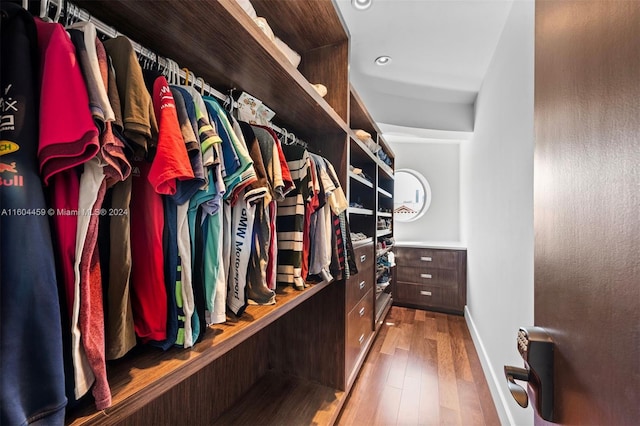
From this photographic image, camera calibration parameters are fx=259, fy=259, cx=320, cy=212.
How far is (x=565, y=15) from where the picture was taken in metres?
0.46

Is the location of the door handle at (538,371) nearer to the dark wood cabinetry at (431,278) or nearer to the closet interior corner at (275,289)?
the closet interior corner at (275,289)

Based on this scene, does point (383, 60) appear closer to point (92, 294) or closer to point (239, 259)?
point (239, 259)

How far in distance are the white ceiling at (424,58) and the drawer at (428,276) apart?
1606 millimetres

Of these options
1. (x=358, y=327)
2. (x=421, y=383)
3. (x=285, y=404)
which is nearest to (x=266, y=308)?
(x=285, y=404)

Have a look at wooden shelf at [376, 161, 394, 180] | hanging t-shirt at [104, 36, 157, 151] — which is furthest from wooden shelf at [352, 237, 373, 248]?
hanging t-shirt at [104, 36, 157, 151]

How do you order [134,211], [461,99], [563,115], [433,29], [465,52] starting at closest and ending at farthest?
1. [563,115]
2. [134,211]
3. [433,29]
4. [465,52]
5. [461,99]

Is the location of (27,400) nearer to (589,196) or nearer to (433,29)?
(589,196)

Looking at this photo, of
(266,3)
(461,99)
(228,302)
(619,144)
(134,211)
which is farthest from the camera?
(461,99)

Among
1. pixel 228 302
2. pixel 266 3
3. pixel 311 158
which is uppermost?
pixel 266 3

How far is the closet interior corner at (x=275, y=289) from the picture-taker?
0.62 metres

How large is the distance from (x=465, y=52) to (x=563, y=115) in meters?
1.89

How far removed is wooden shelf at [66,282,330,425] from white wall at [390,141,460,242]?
3656mm

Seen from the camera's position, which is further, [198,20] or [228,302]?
[228,302]

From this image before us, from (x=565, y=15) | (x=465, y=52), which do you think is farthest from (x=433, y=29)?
(x=565, y=15)
